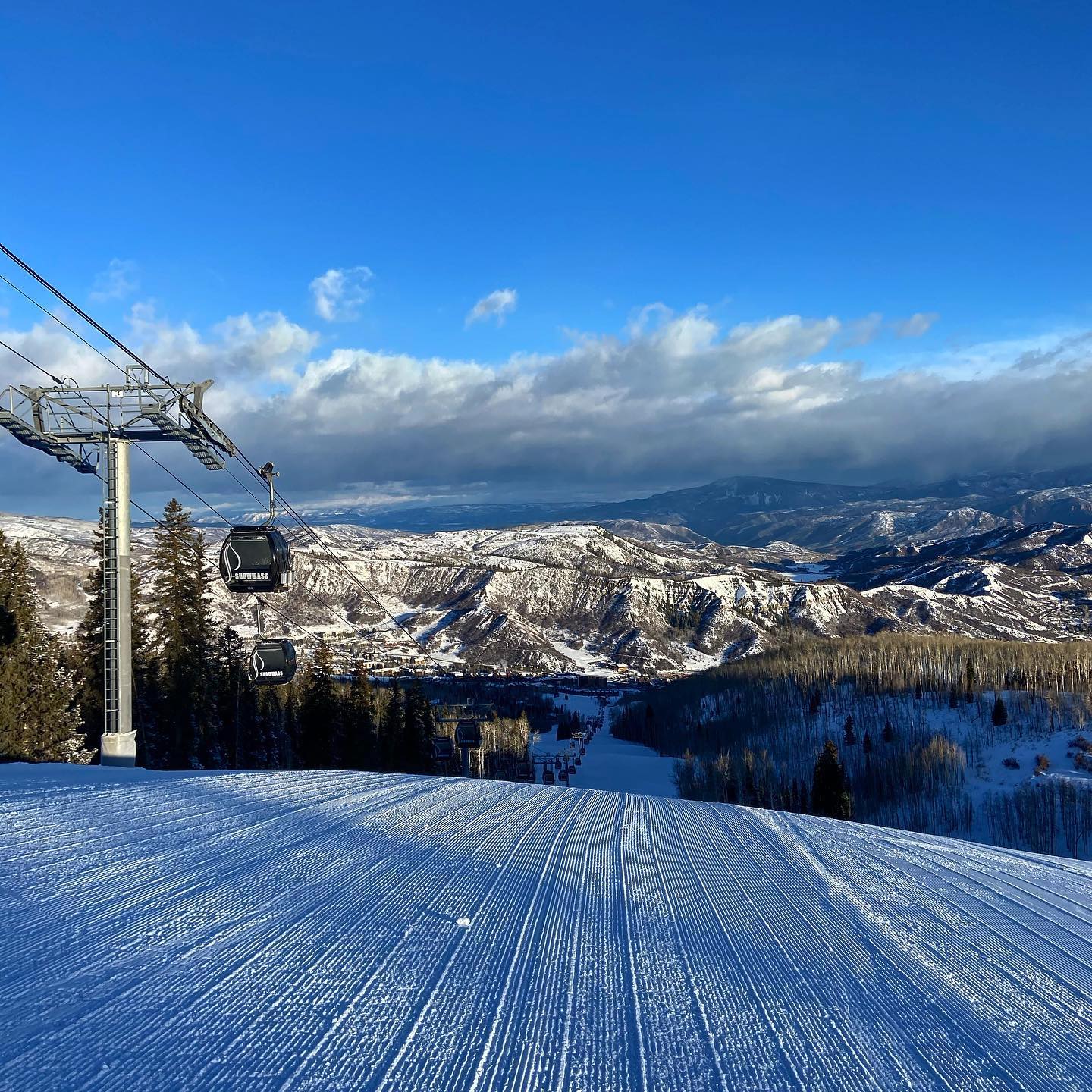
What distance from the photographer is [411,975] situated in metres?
3.47

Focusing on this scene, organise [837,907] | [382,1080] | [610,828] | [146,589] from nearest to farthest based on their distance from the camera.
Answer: [382,1080] → [837,907] → [610,828] → [146,589]

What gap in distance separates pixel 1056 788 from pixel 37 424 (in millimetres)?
87520

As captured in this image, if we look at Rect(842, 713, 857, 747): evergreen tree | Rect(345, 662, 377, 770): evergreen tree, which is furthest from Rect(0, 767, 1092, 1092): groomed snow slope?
Rect(842, 713, 857, 747): evergreen tree

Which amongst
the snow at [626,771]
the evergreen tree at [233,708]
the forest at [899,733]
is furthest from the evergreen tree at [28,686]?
the forest at [899,733]

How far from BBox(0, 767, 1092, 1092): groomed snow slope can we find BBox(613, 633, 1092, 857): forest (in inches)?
2405

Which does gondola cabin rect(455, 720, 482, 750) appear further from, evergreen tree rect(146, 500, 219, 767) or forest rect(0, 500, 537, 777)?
evergreen tree rect(146, 500, 219, 767)

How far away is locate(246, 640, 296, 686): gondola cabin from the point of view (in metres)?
15.4

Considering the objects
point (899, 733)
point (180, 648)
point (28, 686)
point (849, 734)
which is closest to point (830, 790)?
point (849, 734)

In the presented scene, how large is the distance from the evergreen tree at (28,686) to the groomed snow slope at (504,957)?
18256mm

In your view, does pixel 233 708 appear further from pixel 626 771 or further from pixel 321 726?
pixel 626 771

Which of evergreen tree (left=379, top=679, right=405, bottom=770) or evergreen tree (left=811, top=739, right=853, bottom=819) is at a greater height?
evergreen tree (left=379, top=679, right=405, bottom=770)

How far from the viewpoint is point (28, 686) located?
22281 mm

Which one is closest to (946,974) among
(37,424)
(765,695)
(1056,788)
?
(37,424)

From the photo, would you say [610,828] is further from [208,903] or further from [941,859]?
[208,903]
